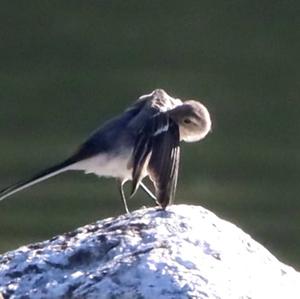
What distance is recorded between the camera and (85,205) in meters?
13.4

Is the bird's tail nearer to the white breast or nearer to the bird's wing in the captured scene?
the white breast

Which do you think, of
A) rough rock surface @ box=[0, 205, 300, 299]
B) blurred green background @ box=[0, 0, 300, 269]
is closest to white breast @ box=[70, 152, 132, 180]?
rough rock surface @ box=[0, 205, 300, 299]

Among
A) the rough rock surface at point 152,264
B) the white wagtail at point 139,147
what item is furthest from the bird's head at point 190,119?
the rough rock surface at point 152,264

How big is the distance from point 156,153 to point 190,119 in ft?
1.30

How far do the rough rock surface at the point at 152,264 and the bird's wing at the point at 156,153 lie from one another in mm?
898

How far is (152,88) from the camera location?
1619 centimetres

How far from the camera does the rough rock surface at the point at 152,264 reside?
641cm

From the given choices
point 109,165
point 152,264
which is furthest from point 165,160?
point 152,264

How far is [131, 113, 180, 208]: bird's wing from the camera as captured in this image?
8.05m

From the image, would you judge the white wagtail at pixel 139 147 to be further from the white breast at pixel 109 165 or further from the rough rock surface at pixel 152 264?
the rough rock surface at pixel 152 264

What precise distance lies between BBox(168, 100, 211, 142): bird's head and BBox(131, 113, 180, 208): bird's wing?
0.11 metres

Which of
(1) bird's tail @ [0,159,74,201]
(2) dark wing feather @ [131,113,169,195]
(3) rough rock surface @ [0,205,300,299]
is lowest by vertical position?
(3) rough rock surface @ [0,205,300,299]

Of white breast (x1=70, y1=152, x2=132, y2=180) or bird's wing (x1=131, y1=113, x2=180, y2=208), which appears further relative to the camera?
white breast (x1=70, y1=152, x2=132, y2=180)

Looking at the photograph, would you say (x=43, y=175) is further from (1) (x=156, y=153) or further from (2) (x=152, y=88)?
(2) (x=152, y=88)
